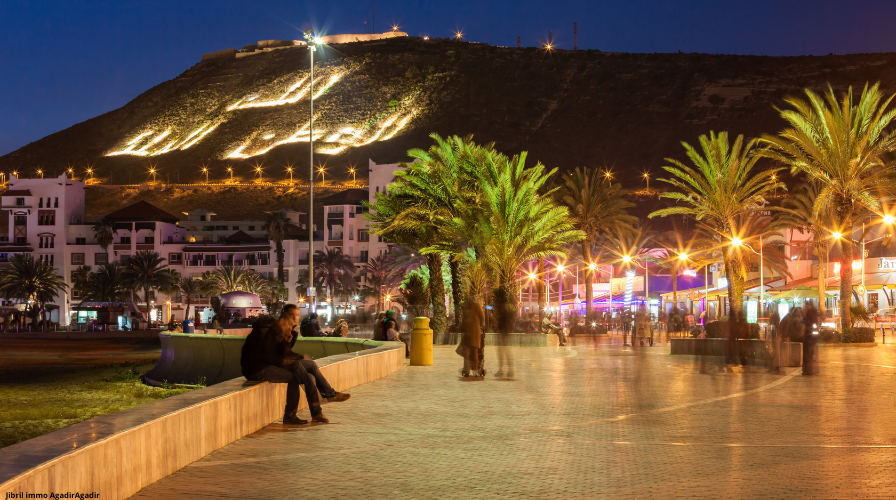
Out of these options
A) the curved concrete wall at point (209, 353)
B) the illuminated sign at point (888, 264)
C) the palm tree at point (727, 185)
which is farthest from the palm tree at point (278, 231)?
the curved concrete wall at point (209, 353)

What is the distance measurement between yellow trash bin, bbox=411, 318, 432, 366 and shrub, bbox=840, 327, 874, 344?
17944mm

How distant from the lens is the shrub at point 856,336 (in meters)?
31.5

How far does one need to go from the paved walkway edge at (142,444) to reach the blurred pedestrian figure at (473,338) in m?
6.42

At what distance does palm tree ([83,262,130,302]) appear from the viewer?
90625 mm

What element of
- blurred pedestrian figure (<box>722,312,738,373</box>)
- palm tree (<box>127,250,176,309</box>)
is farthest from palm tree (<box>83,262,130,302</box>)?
blurred pedestrian figure (<box>722,312,738,373</box>)

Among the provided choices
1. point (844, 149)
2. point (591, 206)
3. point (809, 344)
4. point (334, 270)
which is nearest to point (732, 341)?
point (809, 344)

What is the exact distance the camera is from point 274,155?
17775cm

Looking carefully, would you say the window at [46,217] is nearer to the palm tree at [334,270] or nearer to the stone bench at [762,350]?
the palm tree at [334,270]

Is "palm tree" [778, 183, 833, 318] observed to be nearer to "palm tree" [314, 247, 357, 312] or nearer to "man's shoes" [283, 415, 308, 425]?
"man's shoes" [283, 415, 308, 425]

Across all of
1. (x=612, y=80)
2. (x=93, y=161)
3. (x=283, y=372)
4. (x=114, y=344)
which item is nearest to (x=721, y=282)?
(x=114, y=344)

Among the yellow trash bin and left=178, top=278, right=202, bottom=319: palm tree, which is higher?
left=178, top=278, right=202, bottom=319: palm tree

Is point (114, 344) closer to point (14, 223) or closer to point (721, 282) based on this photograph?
point (721, 282)

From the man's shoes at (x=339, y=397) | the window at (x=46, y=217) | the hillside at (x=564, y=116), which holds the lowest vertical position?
the man's shoes at (x=339, y=397)

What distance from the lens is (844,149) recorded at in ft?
106
